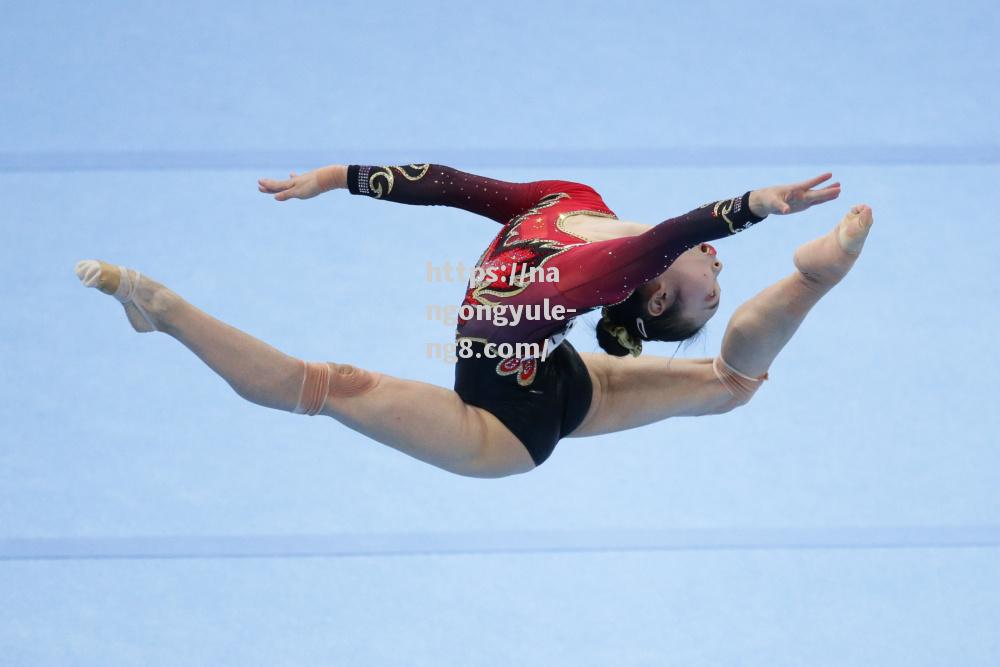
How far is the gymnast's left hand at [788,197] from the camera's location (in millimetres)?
1715

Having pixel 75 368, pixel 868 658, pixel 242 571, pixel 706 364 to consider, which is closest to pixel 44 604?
A: pixel 242 571

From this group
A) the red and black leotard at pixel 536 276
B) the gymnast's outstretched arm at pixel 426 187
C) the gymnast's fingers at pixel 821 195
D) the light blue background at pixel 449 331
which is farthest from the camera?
the light blue background at pixel 449 331

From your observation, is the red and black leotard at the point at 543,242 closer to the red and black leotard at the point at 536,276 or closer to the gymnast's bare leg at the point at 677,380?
the red and black leotard at the point at 536,276

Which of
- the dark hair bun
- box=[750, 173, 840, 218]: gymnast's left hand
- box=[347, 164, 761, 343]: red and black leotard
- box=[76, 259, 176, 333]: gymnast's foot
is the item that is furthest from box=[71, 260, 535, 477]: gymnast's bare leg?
box=[750, 173, 840, 218]: gymnast's left hand

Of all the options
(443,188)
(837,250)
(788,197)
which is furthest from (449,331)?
(788,197)

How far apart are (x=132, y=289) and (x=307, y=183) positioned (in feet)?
1.56

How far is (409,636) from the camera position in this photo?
2486mm

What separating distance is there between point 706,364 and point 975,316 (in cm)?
128

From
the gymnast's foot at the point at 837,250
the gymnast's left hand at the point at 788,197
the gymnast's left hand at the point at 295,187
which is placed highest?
the gymnast's left hand at the point at 788,197

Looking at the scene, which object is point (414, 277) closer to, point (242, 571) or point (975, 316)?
point (242, 571)

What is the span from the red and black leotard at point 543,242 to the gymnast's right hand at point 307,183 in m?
0.03

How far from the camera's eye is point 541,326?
207 cm

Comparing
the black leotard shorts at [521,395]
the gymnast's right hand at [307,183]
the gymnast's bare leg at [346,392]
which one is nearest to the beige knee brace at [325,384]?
the gymnast's bare leg at [346,392]

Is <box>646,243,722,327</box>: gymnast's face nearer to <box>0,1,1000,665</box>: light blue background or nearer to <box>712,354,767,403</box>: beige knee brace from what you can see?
<box>712,354,767,403</box>: beige knee brace
